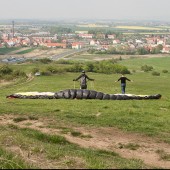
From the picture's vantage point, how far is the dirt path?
12.3m

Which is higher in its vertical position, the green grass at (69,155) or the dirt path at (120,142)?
the green grass at (69,155)

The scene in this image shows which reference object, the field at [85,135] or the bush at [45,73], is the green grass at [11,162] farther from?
the bush at [45,73]

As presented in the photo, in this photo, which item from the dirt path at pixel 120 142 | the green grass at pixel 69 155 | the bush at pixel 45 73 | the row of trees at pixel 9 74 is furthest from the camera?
the bush at pixel 45 73

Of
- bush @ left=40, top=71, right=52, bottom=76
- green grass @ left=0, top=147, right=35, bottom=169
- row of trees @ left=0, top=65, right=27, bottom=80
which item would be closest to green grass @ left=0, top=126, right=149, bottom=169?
green grass @ left=0, top=147, right=35, bottom=169

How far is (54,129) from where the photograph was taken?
15.4 metres

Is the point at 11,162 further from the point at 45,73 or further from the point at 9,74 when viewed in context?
the point at 45,73

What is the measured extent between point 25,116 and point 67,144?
515cm

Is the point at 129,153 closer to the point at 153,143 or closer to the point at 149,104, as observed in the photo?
the point at 153,143

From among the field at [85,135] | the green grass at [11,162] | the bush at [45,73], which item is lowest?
the bush at [45,73]

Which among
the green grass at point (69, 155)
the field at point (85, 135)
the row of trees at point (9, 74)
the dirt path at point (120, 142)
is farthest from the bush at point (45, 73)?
the green grass at point (69, 155)

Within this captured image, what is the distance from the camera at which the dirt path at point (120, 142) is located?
40.4 feet

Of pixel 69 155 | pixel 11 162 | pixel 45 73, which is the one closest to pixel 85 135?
pixel 69 155

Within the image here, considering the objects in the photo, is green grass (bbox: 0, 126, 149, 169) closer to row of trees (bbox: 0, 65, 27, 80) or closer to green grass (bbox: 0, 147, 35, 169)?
green grass (bbox: 0, 147, 35, 169)

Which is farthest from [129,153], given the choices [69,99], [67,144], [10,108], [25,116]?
[69,99]
